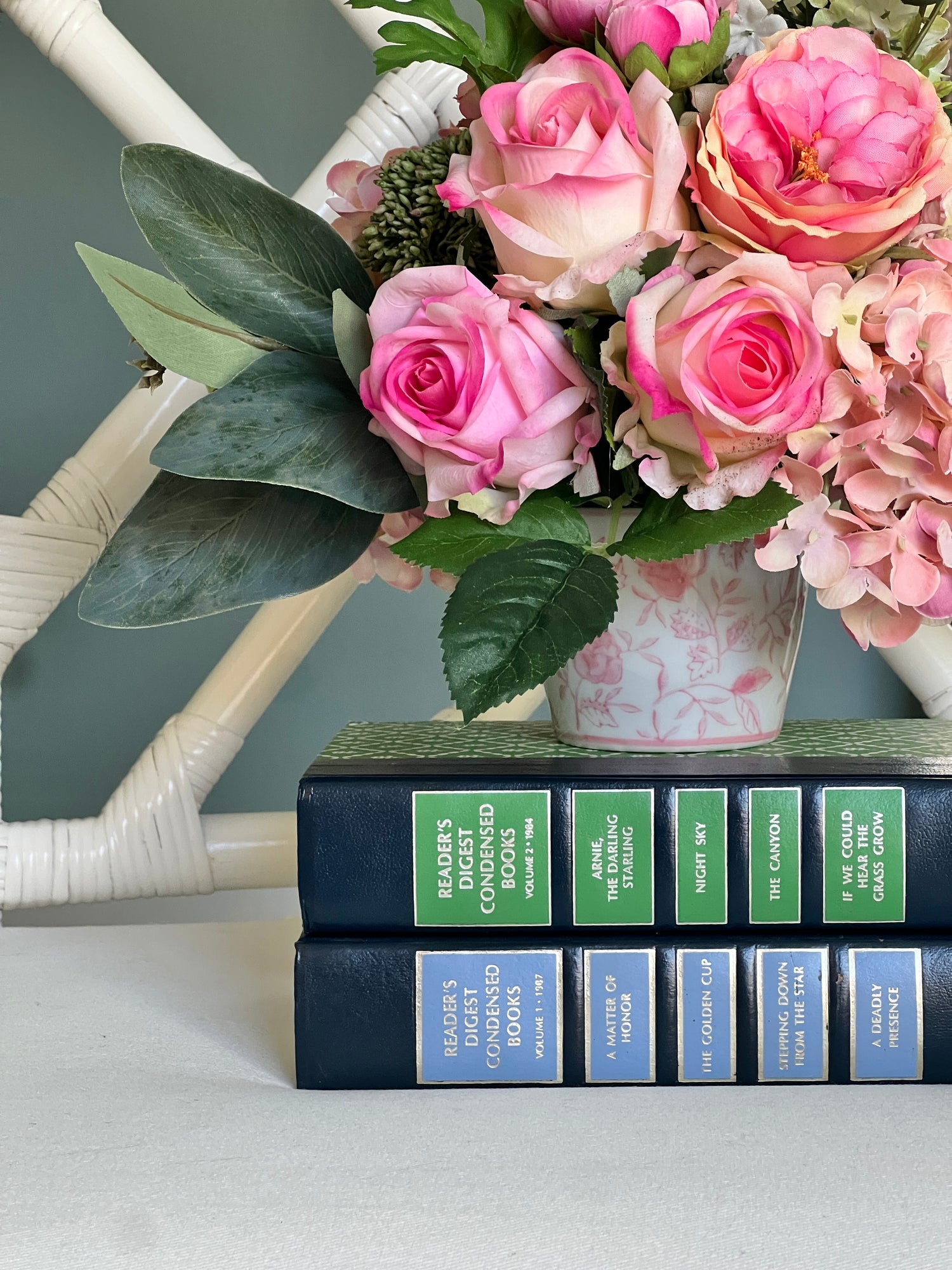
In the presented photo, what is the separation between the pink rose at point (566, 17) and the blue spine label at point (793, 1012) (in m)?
0.33

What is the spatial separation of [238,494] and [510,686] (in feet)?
0.48

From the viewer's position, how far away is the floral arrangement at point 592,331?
364mm

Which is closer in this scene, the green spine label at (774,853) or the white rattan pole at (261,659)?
the green spine label at (774,853)

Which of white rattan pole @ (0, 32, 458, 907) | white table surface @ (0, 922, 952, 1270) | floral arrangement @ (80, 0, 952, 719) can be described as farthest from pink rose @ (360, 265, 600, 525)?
white rattan pole @ (0, 32, 458, 907)

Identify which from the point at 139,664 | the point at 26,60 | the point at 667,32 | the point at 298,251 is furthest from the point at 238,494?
the point at 26,60

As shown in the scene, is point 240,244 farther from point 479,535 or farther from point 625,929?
point 625,929

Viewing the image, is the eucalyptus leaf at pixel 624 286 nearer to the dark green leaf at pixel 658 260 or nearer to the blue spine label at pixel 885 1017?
the dark green leaf at pixel 658 260

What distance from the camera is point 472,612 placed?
1.18 ft

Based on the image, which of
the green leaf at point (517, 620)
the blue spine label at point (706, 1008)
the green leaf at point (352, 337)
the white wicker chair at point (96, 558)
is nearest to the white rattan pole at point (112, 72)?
the white wicker chair at point (96, 558)

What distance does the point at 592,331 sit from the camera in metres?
0.39

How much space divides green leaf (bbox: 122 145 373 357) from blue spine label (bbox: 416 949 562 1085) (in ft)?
0.77

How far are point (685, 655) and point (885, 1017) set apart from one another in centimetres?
15

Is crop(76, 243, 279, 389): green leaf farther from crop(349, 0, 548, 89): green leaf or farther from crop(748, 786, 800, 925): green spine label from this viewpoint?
crop(748, 786, 800, 925): green spine label

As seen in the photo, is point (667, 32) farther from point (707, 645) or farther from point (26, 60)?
point (26, 60)
